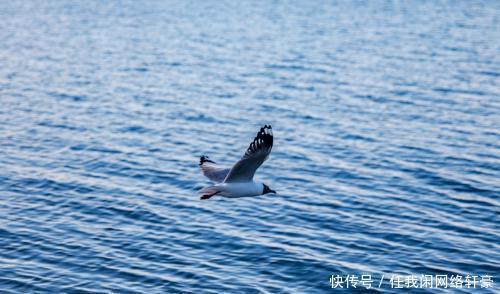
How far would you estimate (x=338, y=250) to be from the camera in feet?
85.4

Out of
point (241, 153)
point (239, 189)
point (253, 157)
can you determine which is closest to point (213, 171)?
point (239, 189)

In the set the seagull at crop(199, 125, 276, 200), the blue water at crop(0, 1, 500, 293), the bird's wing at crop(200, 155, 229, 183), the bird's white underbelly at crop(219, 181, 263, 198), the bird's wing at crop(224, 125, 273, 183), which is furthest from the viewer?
the blue water at crop(0, 1, 500, 293)

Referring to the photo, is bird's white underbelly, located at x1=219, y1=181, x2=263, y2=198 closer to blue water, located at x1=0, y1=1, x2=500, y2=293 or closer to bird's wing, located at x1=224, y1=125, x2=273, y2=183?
bird's wing, located at x1=224, y1=125, x2=273, y2=183

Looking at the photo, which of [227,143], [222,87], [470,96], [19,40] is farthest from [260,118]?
[19,40]

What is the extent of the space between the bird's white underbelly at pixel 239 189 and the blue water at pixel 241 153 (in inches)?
171

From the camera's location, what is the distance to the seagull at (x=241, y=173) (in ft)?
60.0

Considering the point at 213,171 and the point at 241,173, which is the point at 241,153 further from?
the point at 241,173

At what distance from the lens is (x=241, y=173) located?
1988cm

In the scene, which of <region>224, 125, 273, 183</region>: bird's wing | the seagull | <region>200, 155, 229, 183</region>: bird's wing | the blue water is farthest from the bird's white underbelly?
the blue water

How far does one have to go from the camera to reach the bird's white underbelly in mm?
19906

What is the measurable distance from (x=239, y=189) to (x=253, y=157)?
1.57 metres

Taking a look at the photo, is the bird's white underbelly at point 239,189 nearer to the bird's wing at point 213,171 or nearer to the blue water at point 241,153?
the bird's wing at point 213,171

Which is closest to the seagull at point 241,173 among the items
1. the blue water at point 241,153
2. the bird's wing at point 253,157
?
the bird's wing at point 253,157

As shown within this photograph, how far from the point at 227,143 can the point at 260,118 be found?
513cm
